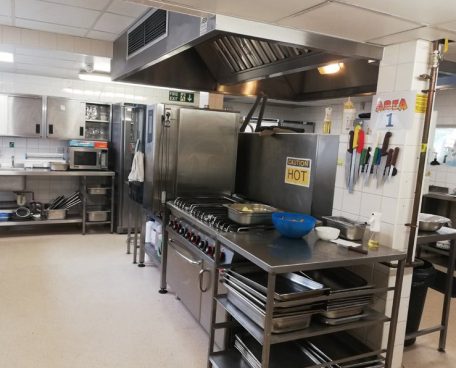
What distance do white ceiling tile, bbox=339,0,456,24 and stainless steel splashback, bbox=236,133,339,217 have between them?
1006 millimetres

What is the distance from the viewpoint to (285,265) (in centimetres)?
182

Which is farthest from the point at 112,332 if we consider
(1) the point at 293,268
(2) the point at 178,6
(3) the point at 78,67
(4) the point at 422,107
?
(3) the point at 78,67

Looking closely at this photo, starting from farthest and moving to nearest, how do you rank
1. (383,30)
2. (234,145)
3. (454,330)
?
1. (234,145)
2. (454,330)
3. (383,30)

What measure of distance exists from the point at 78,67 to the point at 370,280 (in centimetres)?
444

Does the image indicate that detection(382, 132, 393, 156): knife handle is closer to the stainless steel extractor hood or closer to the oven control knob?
the stainless steel extractor hood

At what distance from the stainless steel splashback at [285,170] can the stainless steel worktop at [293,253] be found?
522 mm

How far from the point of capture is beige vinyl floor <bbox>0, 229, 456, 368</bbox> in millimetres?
2652

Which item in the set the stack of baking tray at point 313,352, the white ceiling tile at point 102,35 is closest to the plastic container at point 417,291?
the stack of baking tray at point 313,352

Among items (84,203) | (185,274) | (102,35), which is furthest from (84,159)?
(185,274)

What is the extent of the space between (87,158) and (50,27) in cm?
229

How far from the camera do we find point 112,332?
2967 mm

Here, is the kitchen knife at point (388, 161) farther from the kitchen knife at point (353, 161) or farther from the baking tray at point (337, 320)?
the baking tray at point (337, 320)

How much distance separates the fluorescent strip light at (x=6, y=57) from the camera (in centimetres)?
444

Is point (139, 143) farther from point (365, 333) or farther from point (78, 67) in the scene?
point (365, 333)
